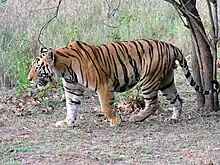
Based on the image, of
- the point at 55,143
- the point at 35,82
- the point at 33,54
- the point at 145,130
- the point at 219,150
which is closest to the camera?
the point at 219,150

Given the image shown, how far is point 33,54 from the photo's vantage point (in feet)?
35.0

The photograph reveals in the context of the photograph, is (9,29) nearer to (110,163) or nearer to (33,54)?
(33,54)

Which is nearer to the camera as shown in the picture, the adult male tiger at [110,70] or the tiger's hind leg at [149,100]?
the adult male tiger at [110,70]

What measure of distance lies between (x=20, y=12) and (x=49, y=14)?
589 millimetres

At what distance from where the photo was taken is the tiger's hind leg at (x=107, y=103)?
678cm

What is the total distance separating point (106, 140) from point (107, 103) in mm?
747

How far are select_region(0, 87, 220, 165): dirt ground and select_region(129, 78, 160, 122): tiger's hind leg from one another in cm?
10

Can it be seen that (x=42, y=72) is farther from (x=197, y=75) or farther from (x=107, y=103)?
(x=197, y=75)

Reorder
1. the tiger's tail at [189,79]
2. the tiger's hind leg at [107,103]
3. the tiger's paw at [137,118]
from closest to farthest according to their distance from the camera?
the tiger's hind leg at [107,103], the tiger's paw at [137,118], the tiger's tail at [189,79]

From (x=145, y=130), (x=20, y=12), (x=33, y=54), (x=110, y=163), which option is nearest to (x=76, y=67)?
(x=145, y=130)

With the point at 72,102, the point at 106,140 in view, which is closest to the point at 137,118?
the point at 72,102

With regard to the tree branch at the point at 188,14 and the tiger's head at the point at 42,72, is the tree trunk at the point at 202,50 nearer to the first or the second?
the tree branch at the point at 188,14

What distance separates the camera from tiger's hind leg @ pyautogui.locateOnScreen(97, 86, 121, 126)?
6777 millimetres

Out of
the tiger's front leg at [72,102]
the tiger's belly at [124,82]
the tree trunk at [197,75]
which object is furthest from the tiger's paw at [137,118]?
the tree trunk at [197,75]
